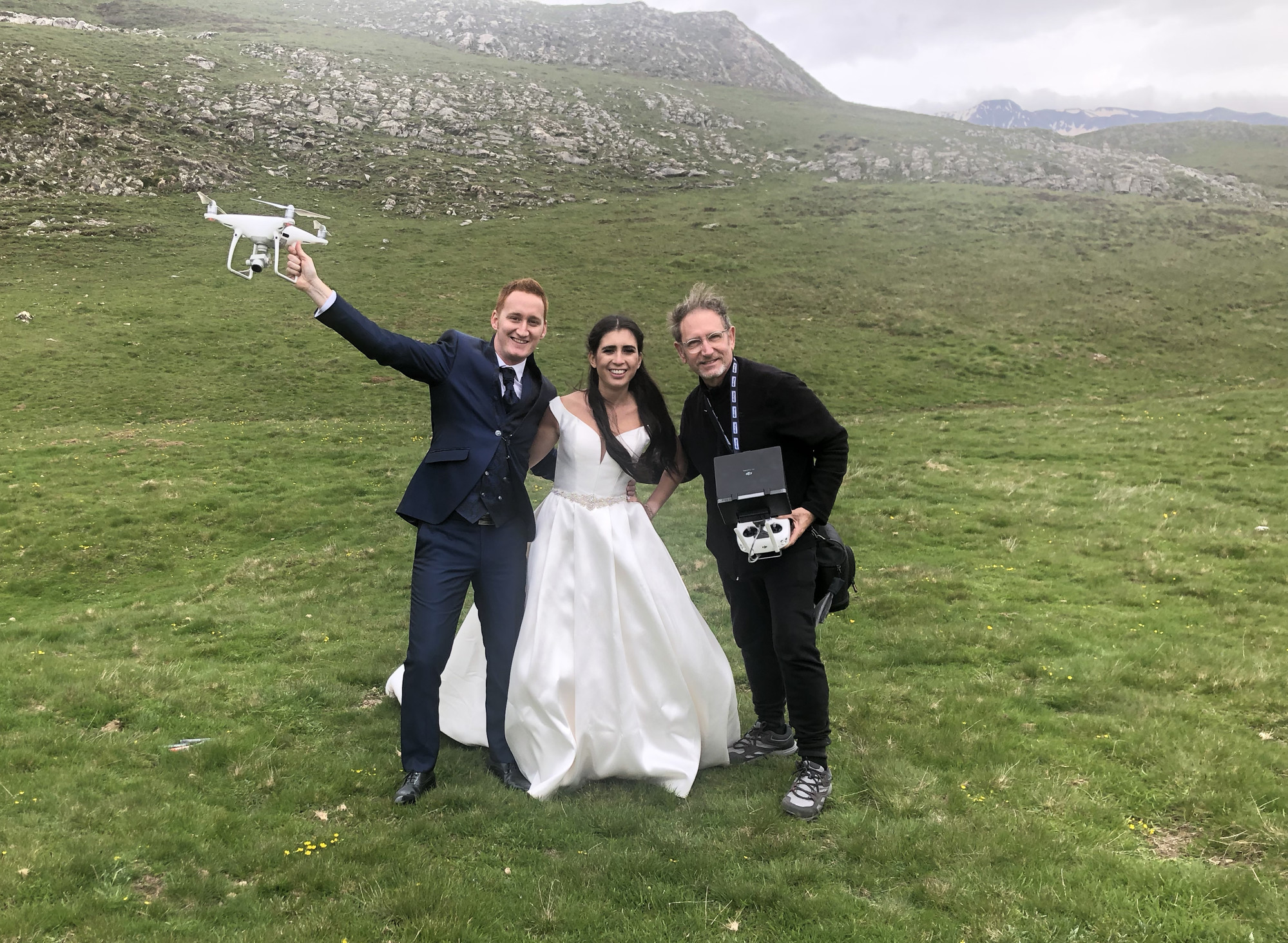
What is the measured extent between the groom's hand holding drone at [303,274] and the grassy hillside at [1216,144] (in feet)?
434

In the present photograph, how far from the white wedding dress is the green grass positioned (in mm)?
331

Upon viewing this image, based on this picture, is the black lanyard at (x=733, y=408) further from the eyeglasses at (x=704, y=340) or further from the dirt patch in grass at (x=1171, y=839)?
the dirt patch in grass at (x=1171, y=839)

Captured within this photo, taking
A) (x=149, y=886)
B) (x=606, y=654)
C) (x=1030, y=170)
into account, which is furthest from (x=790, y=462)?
(x=1030, y=170)

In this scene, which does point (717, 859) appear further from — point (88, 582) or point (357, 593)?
point (88, 582)

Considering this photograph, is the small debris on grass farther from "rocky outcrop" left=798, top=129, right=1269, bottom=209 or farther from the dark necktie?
"rocky outcrop" left=798, top=129, right=1269, bottom=209

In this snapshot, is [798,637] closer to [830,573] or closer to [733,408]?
[830,573]

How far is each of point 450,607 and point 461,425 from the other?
1437mm

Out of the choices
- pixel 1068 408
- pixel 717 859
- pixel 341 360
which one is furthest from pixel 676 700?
pixel 341 360

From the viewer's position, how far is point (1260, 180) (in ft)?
326

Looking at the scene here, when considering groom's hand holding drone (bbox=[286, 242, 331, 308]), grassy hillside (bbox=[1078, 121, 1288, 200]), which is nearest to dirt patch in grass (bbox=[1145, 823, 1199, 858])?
groom's hand holding drone (bbox=[286, 242, 331, 308])

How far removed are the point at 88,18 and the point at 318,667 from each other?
141 m

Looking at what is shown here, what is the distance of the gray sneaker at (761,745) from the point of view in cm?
622

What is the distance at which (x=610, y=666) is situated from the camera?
18.9ft

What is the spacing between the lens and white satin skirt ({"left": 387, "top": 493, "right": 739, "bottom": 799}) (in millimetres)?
5699
